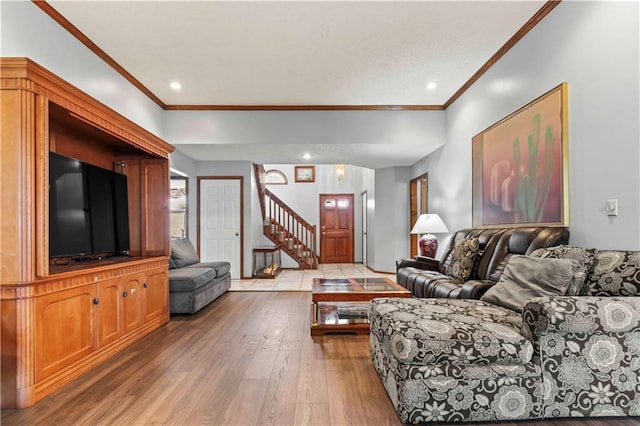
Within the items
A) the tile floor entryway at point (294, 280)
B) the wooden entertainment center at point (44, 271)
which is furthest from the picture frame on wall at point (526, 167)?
the wooden entertainment center at point (44, 271)

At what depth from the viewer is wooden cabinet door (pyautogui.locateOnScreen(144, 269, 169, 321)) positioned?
11.0 ft

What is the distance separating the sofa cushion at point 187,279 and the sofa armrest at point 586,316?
3.63 m

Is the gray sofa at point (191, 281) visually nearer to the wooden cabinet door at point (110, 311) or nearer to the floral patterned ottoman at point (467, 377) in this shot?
the wooden cabinet door at point (110, 311)

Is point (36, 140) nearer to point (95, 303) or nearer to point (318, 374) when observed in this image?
point (95, 303)

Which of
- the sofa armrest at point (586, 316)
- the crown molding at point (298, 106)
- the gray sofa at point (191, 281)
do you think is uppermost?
the crown molding at point (298, 106)

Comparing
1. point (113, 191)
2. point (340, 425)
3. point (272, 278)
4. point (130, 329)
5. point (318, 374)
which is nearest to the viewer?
point (340, 425)

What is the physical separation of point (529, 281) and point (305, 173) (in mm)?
8116

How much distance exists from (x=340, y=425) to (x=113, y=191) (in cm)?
300

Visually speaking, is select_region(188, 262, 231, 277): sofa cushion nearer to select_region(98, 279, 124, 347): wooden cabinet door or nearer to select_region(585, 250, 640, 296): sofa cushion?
select_region(98, 279, 124, 347): wooden cabinet door

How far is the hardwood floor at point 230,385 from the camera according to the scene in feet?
5.99

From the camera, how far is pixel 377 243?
23.8 ft

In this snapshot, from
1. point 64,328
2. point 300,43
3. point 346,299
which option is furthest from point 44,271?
point 300,43

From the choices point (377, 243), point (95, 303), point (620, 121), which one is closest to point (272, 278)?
point (377, 243)

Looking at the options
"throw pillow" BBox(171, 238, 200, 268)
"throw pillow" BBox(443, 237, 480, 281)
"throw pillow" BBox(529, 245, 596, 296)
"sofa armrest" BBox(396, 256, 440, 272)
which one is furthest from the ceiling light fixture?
"throw pillow" BBox(529, 245, 596, 296)
